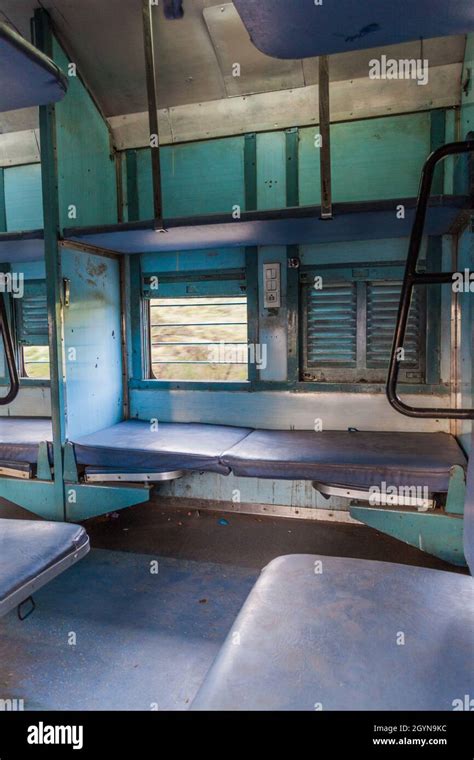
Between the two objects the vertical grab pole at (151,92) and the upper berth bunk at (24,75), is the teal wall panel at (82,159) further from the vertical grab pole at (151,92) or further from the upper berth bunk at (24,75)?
the upper berth bunk at (24,75)

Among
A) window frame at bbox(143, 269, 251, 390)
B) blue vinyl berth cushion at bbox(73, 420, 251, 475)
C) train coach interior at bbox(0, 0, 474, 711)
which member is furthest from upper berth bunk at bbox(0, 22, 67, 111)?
window frame at bbox(143, 269, 251, 390)

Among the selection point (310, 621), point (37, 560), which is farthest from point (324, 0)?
point (37, 560)

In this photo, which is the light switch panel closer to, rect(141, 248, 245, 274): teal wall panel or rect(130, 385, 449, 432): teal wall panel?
rect(141, 248, 245, 274): teal wall panel

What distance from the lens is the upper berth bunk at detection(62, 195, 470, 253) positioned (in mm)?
3039

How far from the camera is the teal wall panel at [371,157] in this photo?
3.84 meters

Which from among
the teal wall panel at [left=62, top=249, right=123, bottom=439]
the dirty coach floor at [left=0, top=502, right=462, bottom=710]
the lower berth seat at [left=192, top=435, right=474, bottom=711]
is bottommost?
the dirty coach floor at [left=0, top=502, right=462, bottom=710]

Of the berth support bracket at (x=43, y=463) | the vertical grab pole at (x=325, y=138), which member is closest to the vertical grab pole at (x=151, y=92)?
the vertical grab pole at (x=325, y=138)

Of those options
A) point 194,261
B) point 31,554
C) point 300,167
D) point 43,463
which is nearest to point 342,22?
A: point 31,554

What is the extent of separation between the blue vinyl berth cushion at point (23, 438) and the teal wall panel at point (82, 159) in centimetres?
163

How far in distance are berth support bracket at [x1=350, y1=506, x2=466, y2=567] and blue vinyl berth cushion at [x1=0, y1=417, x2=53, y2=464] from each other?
240 centimetres

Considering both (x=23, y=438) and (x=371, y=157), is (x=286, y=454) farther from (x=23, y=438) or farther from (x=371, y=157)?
(x=371, y=157)
